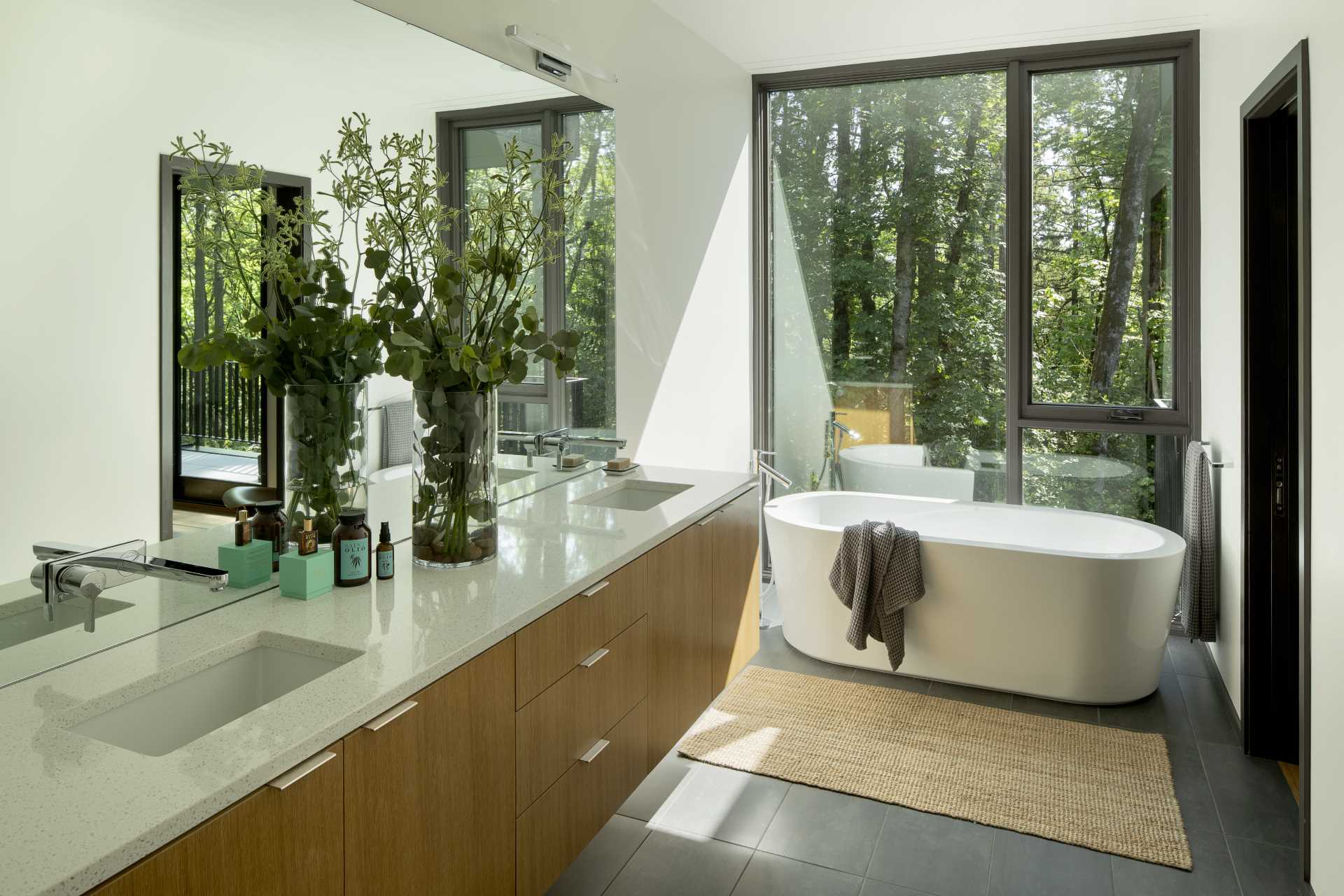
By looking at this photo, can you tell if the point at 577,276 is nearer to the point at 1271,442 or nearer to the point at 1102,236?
the point at 1271,442

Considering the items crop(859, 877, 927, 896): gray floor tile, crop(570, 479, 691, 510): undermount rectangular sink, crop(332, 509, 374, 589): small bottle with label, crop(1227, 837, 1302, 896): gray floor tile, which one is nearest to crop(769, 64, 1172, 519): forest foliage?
crop(570, 479, 691, 510): undermount rectangular sink

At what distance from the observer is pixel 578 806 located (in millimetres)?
1978

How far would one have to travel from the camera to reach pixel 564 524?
2.46 metres

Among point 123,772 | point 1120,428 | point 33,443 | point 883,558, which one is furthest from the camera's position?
point 1120,428

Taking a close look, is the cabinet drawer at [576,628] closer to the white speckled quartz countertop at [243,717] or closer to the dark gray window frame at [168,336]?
the white speckled quartz countertop at [243,717]

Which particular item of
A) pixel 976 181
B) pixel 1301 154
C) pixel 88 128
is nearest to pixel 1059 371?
pixel 976 181

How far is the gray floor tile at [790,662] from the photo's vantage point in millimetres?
3690

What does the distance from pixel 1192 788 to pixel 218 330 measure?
9.32ft

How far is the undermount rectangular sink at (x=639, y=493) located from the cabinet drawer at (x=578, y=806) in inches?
33.5

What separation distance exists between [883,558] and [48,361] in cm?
270

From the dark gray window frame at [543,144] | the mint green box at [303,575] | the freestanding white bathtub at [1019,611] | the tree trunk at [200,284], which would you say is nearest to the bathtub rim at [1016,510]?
the freestanding white bathtub at [1019,611]

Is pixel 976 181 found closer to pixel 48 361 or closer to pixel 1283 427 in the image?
pixel 1283 427

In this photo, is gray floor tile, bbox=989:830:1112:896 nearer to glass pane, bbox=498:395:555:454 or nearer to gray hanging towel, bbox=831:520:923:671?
gray hanging towel, bbox=831:520:923:671

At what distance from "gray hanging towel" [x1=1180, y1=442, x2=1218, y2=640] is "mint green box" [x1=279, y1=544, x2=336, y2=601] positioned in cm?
303
